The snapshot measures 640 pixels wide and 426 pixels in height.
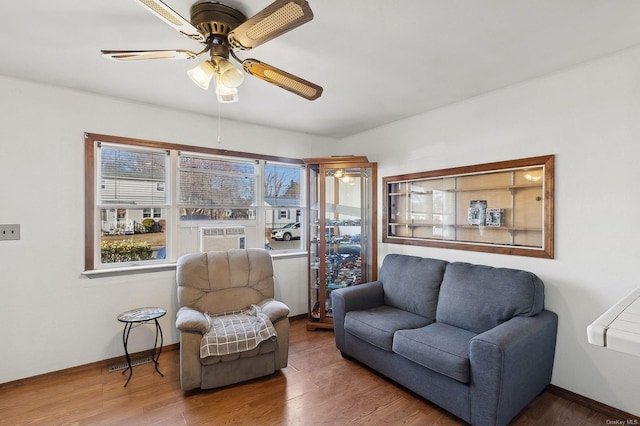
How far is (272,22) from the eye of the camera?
1311mm

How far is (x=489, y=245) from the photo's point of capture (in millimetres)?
2734

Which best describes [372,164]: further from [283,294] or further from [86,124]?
[86,124]

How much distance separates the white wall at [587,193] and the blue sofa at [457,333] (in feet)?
0.62

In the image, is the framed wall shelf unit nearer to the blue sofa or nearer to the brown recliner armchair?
the blue sofa

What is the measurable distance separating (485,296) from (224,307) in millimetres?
2367

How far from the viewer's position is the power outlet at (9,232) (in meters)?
2.40

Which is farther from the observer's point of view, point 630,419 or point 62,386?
point 62,386

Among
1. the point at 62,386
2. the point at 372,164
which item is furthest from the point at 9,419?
the point at 372,164

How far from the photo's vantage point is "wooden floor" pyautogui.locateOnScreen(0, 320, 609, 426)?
6.70ft

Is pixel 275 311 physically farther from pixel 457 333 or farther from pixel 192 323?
pixel 457 333

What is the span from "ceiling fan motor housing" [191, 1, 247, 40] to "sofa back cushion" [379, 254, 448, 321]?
2556 mm

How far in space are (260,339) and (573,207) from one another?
267cm

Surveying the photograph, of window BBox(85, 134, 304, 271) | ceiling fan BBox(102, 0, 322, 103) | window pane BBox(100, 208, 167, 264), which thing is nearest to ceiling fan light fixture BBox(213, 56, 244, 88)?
ceiling fan BBox(102, 0, 322, 103)

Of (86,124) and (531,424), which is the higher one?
(86,124)
